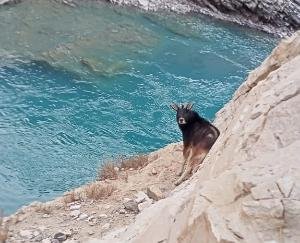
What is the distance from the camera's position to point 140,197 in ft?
23.9

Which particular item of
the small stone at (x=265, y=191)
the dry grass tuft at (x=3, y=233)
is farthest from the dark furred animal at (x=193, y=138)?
the small stone at (x=265, y=191)

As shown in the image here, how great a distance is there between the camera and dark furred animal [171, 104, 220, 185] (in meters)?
7.81

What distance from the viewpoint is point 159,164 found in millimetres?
8664

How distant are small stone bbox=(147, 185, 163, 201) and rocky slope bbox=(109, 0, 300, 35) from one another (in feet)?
54.0

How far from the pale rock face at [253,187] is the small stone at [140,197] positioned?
2.51m

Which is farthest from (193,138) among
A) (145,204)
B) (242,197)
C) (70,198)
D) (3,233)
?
(242,197)

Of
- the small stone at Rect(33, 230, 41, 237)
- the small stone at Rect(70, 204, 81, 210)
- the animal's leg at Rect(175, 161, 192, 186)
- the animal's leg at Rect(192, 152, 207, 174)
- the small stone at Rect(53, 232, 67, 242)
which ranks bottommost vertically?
the small stone at Rect(53, 232, 67, 242)

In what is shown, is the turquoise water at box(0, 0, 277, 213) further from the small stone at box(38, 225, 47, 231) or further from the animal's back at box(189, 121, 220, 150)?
the animal's back at box(189, 121, 220, 150)

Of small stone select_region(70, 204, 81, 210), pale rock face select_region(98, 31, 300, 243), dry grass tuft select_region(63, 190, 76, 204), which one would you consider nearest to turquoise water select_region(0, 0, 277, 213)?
dry grass tuft select_region(63, 190, 76, 204)

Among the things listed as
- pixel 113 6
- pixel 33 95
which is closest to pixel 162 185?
pixel 33 95

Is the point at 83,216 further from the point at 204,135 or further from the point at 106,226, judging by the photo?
the point at 204,135

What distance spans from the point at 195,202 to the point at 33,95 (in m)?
10.9

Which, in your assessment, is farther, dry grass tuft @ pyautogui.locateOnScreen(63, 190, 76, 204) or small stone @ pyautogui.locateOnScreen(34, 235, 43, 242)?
dry grass tuft @ pyautogui.locateOnScreen(63, 190, 76, 204)

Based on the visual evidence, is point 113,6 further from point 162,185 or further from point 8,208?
point 162,185
